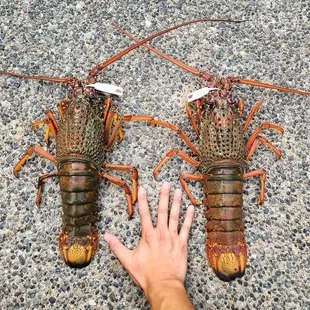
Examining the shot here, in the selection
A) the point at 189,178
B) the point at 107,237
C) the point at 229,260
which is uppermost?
the point at 189,178

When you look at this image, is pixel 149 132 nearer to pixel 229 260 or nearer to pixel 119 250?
pixel 119 250

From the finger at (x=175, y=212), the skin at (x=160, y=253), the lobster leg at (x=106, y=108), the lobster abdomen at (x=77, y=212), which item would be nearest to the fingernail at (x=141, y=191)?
the skin at (x=160, y=253)

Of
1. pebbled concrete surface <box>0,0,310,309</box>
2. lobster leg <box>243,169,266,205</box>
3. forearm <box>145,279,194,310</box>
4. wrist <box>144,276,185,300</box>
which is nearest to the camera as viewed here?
forearm <box>145,279,194,310</box>

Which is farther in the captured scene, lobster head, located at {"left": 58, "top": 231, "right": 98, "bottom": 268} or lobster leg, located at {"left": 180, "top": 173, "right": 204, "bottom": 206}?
lobster leg, located at {"left": 180, "top": 173, "right": 204, "bottom": 206}

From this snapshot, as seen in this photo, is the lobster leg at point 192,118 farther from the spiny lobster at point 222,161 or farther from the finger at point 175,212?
the finger at point 175,212

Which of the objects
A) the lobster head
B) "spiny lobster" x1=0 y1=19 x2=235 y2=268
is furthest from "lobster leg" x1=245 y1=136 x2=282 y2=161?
the lobster head

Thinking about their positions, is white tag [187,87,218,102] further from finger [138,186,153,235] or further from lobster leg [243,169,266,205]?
finger [138,186,153,235]

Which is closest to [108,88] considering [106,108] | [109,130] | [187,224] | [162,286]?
[106,108]
